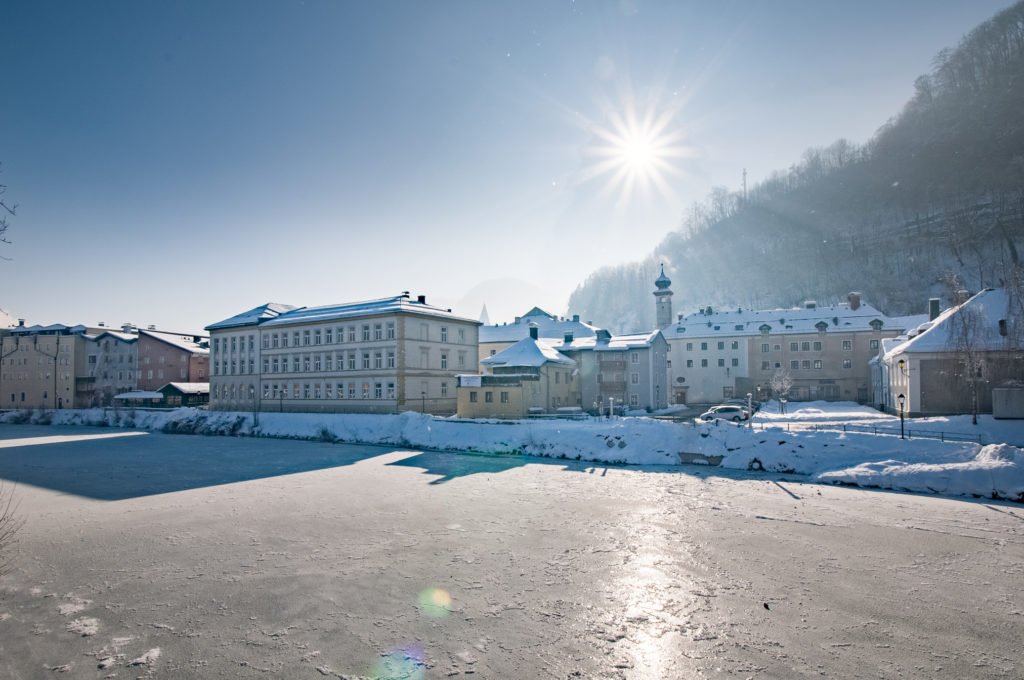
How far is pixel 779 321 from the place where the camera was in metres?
66.6

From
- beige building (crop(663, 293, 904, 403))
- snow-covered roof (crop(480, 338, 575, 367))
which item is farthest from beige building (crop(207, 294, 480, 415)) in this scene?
beige building (crop(663, 293, 904, 403))

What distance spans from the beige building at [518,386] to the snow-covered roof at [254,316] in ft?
92.2

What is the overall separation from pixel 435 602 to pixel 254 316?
189 ft

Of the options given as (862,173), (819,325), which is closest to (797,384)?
(819,325)

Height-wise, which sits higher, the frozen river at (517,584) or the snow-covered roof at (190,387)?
the snow-covered roof at (190,387)

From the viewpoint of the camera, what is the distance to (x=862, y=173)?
131000 mm

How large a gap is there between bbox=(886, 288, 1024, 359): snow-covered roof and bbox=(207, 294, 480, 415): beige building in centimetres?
3699

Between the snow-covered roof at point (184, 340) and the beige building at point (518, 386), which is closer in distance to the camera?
the beige building at point (518, 386)

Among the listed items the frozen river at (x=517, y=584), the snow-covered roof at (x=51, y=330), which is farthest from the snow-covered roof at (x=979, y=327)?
the snow-covered roof at (x=51, y=330)

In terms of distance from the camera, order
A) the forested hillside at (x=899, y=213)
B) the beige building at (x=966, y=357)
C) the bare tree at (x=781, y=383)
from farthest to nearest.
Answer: the forested hillside at (x=899, y=213) → the bare tree at (x=781, y=383) → the beige building at (x=966, y=357)

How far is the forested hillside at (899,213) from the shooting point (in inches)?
3986

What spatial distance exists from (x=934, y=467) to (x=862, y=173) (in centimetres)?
13609

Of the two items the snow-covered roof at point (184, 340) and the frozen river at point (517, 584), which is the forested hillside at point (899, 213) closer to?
the frozen river at point (517, 584)

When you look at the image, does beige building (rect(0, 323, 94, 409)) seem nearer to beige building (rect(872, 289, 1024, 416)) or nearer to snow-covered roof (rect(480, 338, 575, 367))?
snow-covered roof (rect(480, 338, 575, 367))
